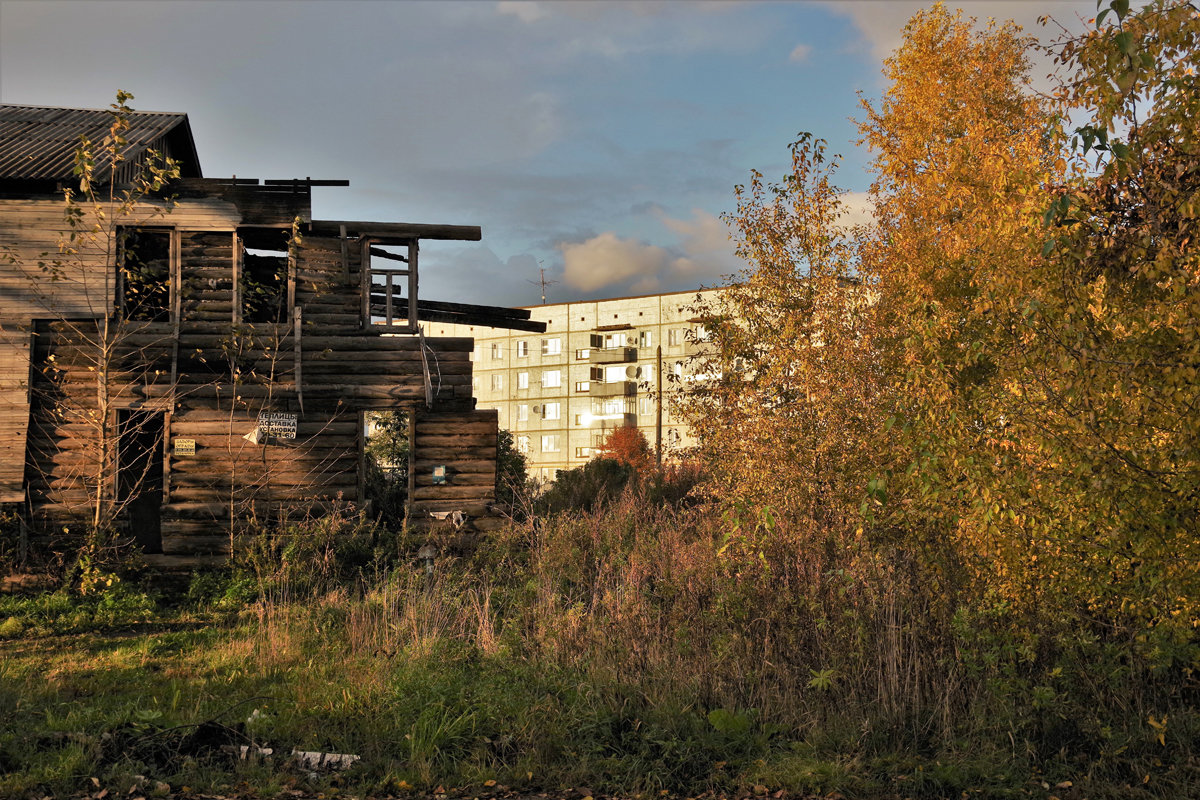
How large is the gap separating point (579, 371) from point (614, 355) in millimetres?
2947

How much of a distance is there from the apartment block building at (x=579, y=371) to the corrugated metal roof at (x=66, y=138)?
35.2 metres

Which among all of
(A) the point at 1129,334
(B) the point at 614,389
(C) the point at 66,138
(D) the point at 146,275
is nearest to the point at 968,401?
(A) the point at 1129,334

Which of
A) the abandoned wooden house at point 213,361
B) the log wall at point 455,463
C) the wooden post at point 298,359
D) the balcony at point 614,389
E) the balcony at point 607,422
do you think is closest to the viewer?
the abandoned wooden house at point 213,361

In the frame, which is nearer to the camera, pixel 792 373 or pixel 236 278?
pixel 792 373

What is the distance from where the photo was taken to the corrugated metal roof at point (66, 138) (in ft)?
54.7

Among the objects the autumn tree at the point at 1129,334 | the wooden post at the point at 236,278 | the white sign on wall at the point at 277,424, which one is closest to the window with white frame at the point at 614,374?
the wooden post at the point at 236,278

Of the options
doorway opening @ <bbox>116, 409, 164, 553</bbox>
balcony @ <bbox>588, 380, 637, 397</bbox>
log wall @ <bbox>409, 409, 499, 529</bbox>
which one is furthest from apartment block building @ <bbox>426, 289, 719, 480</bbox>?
log wall @ <bbox>409, 409, 499, 529</bbox>

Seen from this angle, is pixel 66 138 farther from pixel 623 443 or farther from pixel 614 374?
pixel 614 374

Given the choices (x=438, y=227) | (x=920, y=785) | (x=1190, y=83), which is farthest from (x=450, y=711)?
(x=438, y=227)

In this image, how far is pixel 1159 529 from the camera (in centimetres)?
602

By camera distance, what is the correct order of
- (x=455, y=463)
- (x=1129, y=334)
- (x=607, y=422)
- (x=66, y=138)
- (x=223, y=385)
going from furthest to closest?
(x=607, y=422)
(x=66, y=138)
(x=455, y=463)
(x=223, y=385)
(x=1129, y=334)

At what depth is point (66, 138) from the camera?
18328mm

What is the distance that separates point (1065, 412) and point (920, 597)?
2.24m

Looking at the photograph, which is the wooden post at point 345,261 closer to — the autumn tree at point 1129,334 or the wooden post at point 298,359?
the wooden post at point 298,359
